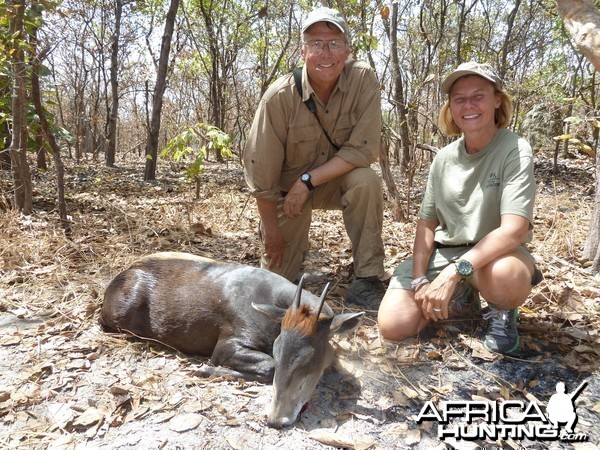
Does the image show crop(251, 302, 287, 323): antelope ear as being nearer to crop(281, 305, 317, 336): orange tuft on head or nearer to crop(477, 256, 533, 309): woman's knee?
crop(281, 305, 317, 336): orange tuft on head

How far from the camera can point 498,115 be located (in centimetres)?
358

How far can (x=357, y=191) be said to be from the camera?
4422 millimetres

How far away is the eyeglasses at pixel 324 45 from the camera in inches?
163

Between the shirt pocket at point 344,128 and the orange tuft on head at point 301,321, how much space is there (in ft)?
7.33

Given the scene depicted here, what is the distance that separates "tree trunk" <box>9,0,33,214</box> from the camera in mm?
5531

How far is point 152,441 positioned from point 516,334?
2.68 m

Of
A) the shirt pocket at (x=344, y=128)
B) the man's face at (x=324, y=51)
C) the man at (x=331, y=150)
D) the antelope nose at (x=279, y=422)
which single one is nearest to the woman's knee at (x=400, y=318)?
the man at (x=331, y=150)

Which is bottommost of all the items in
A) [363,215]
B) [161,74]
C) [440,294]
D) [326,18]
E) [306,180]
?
[440,294]

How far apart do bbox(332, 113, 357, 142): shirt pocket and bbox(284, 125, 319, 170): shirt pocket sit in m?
0.21

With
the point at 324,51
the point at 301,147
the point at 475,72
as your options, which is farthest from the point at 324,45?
the point at 475,72

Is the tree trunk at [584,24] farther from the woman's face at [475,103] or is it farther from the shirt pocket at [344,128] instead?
the shirt pocket at [344,128]

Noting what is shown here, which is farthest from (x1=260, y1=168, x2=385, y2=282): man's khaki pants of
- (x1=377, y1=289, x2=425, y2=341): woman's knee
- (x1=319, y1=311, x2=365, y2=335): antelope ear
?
(x1=319, y1=311, x2=365, y2=335): antelope ear

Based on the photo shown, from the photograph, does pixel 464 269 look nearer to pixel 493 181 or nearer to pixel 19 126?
pixel 493 181

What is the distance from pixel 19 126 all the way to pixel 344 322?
5313 mm
